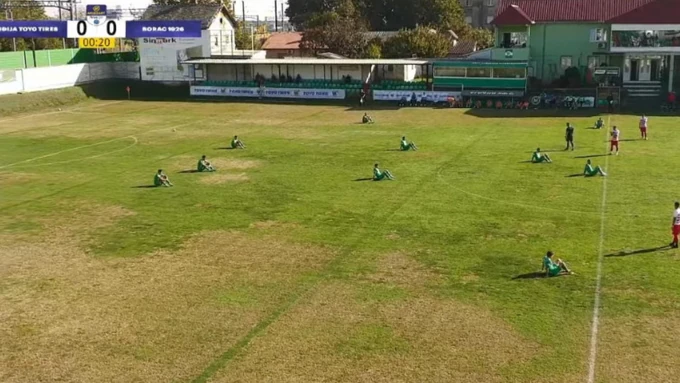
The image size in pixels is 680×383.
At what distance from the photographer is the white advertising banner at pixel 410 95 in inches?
2491

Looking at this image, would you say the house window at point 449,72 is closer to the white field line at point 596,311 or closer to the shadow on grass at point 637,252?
the white field line at point 596,311

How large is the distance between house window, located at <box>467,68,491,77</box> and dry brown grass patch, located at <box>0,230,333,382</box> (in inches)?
1714

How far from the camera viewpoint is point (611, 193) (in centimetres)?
2983

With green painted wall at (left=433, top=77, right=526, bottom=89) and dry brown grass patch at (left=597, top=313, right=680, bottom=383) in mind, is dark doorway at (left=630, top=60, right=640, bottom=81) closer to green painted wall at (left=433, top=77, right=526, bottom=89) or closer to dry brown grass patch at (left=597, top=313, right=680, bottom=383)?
green painted wall at (left=433, top=77, right=526, bottom=89)

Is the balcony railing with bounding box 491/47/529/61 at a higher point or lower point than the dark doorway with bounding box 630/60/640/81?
higher

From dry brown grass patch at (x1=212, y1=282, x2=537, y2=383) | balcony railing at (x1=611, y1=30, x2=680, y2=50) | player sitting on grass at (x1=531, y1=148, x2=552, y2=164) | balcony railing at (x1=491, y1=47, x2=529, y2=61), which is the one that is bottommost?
dry brown grass patch at (x1=212, y1=282, x2=537, y2=383)

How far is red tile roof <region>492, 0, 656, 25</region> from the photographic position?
217 ft

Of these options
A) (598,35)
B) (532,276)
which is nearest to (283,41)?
(598,35)

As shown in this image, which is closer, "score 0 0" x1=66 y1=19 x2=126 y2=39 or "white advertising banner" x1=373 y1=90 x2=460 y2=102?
"white advertising banner" x1=373 y1=90 x2=460 y2=102

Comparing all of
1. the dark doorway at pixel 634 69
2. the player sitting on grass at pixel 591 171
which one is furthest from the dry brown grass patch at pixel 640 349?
the dark doorway at pixel 634 69

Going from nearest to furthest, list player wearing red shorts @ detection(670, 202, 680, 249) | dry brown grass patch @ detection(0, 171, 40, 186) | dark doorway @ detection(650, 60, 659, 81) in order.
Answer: player wearing red shorts @ detection(670, 202, 680, 249) → dry brown grass patch @ detection(0, 171, 40, 186) → dark doorway @ detection(650, 60, 659, 81)

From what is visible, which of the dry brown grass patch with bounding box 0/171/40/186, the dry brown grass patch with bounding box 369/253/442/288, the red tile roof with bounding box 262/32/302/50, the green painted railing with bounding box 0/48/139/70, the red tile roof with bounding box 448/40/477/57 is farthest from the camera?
the red tile roof with bounding box 262/32/302/50

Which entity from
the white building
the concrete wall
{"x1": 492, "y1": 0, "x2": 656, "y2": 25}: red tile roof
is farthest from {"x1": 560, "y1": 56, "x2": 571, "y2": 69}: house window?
the concrete wall

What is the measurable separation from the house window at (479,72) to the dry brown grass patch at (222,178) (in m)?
34.6
